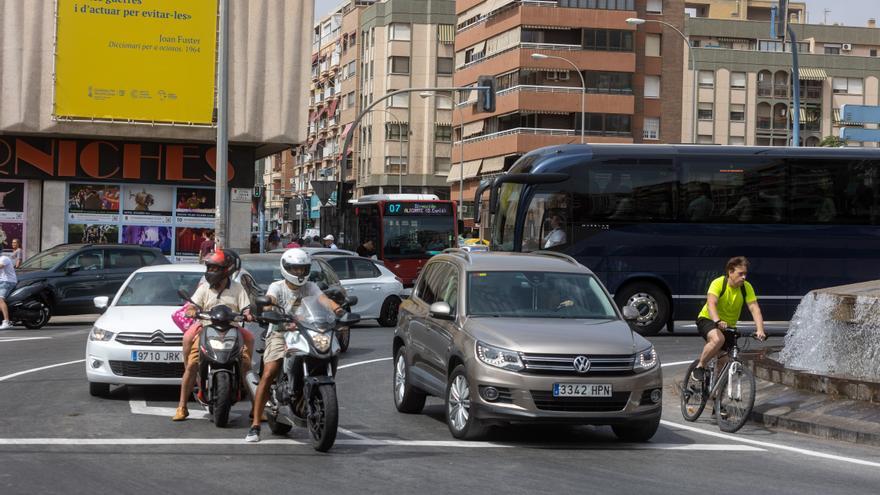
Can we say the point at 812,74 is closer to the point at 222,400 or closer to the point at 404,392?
the point at 404,392

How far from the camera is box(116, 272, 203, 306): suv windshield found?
50.9ft

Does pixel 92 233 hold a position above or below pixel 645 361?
above

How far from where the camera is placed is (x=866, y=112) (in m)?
22.5

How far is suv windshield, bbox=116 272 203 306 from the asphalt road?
1.07 metres

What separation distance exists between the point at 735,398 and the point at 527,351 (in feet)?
9.37

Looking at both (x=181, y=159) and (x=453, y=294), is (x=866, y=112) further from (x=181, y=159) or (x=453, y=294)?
(x=181, y=159)

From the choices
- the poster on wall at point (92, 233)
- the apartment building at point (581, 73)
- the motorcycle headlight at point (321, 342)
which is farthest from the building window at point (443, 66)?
the motorcycle headlight at point (321, 342)

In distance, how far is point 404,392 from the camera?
1373cm

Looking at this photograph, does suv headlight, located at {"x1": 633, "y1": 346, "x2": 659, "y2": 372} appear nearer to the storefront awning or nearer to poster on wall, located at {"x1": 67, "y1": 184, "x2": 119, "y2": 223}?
poster on wall, located at {"x1": 67, "y1": 184, "x2": 119, "y2": 223}

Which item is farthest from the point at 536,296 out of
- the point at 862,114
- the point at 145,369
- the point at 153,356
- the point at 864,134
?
the point at 864,134

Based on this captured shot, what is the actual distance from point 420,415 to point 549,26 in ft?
222

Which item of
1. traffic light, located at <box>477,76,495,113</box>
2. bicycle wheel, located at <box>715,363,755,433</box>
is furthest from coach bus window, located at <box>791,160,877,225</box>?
bicycle wheel, located at <box>715,363,755,433</box>

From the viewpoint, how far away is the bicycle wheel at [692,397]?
45.0ft

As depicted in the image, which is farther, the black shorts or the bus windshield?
the bus windshield
